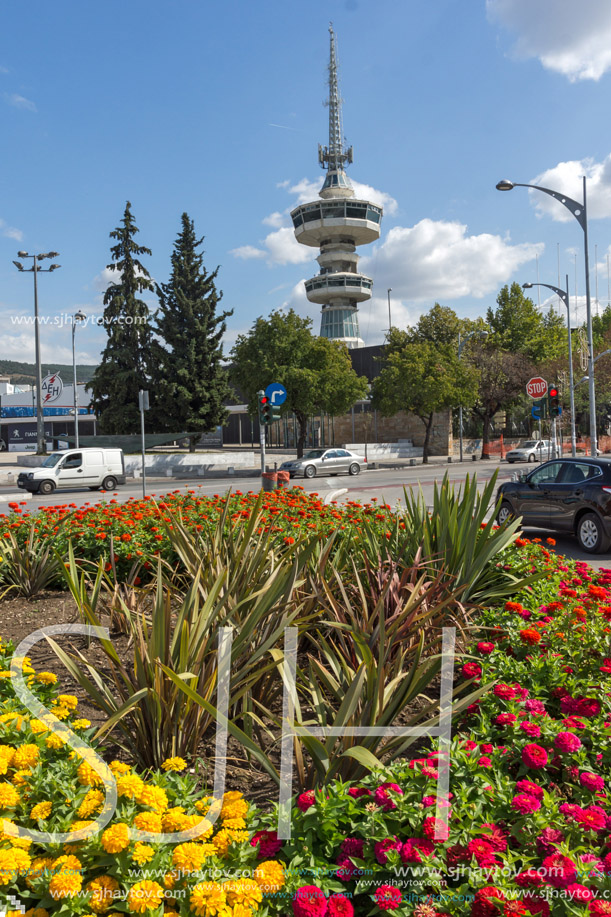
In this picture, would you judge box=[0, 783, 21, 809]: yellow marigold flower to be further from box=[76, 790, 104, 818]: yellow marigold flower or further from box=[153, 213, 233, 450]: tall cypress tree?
box=[153, 213, 233, 450]: tall cypress tree

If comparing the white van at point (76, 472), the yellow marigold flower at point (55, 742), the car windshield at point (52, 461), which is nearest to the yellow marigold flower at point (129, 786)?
the yellow marigold flower at point (55, 742)

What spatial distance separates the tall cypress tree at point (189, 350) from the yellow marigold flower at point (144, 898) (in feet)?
126

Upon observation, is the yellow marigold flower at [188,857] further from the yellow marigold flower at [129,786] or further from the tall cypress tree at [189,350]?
the tall cypress tree at [189,350]

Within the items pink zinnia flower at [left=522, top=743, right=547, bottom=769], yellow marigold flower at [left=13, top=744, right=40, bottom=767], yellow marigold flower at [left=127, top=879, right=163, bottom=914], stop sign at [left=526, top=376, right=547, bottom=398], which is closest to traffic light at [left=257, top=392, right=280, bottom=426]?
yellow marigold flower at [left=13, top=744, right=40, bottom=767]

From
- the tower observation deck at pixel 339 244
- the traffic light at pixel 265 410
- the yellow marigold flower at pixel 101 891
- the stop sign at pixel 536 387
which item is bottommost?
the yellow marigold flower at pixel 101 891

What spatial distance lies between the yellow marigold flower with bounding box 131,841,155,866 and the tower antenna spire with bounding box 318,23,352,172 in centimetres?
9566

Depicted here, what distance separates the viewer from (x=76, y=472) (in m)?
25.0

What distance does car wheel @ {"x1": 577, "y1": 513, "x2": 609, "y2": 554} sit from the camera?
10242 mm

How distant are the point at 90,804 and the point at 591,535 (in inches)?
393

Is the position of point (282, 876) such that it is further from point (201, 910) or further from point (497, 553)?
point (497, 553)

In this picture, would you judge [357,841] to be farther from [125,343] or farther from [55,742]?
[125,343]

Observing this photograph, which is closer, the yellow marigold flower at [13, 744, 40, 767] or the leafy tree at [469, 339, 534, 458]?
the yellow marigold flower at [13, 744, 40, 767]

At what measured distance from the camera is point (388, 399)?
43906 millimetres

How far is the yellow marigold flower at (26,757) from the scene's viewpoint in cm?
221
